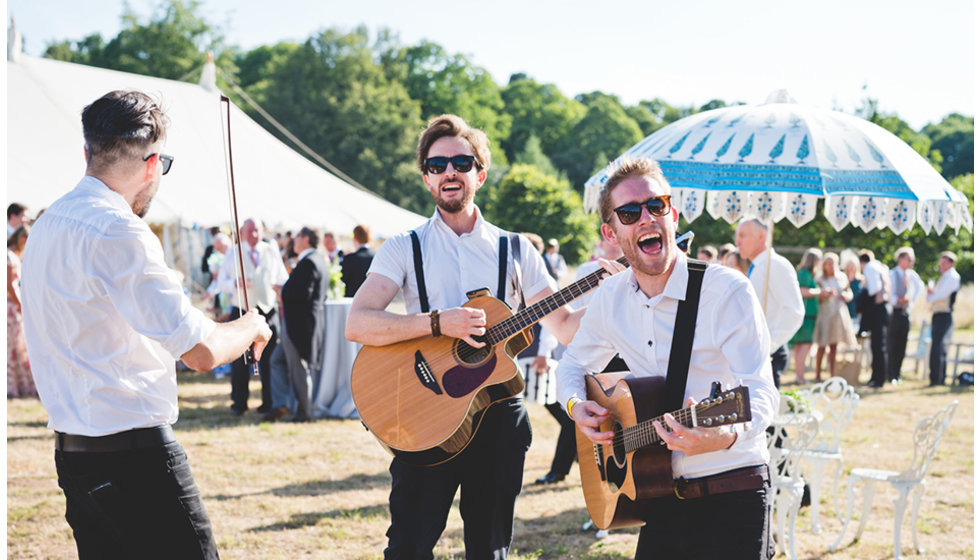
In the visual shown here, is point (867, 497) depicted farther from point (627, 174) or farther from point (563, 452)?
point (627, 174)

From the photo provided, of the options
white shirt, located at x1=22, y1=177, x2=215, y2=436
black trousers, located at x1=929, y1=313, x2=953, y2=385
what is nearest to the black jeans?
white shirt, located at x1=22, y1=177, x2=215, y2=436

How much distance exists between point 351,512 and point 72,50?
5294 centimetres

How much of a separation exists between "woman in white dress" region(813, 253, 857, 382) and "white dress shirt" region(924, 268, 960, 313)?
4.04 ft

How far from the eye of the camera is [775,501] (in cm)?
Result: 550

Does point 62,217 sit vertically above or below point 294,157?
below

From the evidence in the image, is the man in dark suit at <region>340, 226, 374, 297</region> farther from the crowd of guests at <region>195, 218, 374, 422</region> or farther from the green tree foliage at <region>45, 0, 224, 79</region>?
the green tree foliage at <region>45, 0, 224, 79</region>

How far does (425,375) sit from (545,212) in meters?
36.0

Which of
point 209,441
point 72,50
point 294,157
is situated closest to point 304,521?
point 209,441

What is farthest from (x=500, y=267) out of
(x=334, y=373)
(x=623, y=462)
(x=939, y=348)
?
(x=939, y=348)

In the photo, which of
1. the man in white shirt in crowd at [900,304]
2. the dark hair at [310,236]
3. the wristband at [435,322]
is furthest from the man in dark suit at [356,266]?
the man in white shirt in crowd at [900,304]

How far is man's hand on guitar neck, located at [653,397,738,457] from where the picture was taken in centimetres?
224

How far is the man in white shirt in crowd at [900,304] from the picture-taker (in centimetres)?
1283

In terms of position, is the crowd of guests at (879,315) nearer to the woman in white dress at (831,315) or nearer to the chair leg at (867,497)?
the woman in white dress at (831,315)

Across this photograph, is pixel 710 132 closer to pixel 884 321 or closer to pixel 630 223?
pixel 630 223
